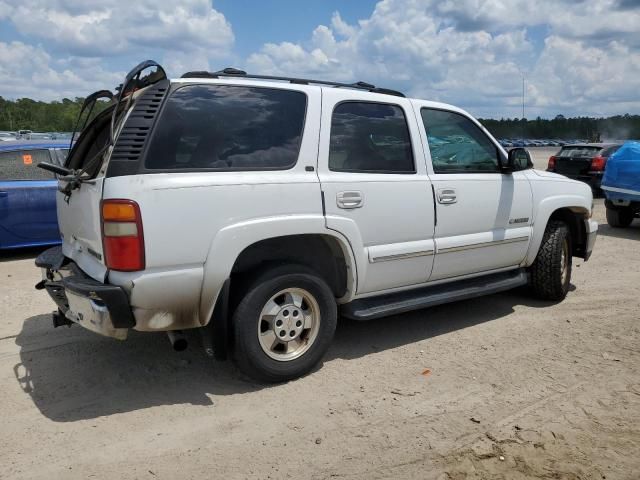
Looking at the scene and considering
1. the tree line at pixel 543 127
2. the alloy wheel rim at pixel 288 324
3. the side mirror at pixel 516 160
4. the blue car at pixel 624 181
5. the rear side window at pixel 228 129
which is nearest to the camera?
the rear side window at pixel 228 129

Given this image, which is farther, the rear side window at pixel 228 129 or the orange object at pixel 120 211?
the rear side window at pixel 228 129

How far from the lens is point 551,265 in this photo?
18.9 ft

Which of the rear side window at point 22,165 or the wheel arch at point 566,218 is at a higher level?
the rear side window at point 22,165

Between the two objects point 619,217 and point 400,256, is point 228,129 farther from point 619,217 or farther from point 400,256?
point 619,217

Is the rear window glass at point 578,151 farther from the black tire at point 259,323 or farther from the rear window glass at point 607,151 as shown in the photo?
the black tire at point 259,323

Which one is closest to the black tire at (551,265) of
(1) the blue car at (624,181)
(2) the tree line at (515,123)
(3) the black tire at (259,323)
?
(3) the black tire at (259,323)

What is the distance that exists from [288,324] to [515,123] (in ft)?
333

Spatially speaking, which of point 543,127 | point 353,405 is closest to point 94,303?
point 353,405

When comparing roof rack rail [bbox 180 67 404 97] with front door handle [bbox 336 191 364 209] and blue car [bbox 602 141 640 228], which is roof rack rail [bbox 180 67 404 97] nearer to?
front door handle [bbox 336 191 364 209]

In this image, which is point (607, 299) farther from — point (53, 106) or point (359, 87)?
point (53, 106)

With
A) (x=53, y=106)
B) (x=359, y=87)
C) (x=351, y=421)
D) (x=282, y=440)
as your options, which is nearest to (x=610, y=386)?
(x=351, y=421)

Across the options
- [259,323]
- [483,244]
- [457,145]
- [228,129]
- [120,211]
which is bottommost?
[259,323]

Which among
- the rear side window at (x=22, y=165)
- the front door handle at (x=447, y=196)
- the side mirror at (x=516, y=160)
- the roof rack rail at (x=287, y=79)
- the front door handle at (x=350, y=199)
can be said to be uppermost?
the roof rack rail at (x=287, y=79)

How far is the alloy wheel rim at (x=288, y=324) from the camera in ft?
12.9
